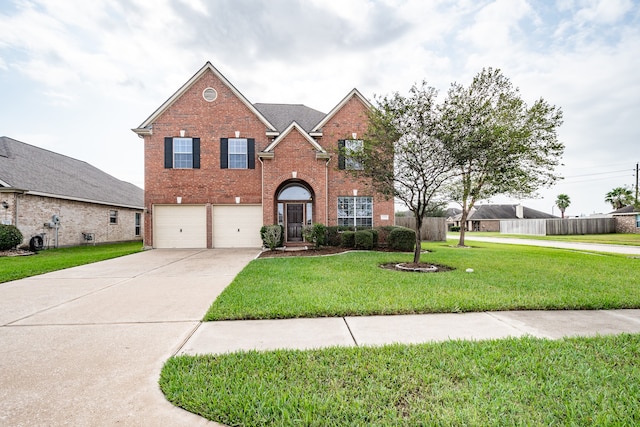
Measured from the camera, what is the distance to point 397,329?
12.3 ft

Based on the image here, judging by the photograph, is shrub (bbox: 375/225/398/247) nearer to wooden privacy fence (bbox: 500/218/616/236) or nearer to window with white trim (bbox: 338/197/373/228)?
window with white trim (bbox: 338/197/373/228)

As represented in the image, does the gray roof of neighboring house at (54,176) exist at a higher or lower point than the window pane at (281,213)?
higher

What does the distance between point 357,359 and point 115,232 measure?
74.4 ft

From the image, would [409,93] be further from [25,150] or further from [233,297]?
[25,150]

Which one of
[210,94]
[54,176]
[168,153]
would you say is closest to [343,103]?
[210,94]

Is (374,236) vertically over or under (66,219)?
under

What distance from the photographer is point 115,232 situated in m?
20.0

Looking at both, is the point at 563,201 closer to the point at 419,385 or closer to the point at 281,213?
the point at 281,213

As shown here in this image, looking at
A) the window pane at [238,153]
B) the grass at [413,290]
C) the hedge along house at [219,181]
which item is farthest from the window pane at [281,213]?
the grass at [413,290]

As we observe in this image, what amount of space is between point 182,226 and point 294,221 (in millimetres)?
5939

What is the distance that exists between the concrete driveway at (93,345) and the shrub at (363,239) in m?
7.38

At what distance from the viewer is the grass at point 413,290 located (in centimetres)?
445

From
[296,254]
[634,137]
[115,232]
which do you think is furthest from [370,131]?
[634,137]

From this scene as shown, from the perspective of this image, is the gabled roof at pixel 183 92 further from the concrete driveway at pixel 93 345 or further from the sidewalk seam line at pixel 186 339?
the sidewalk seam line at pixel 186 339
